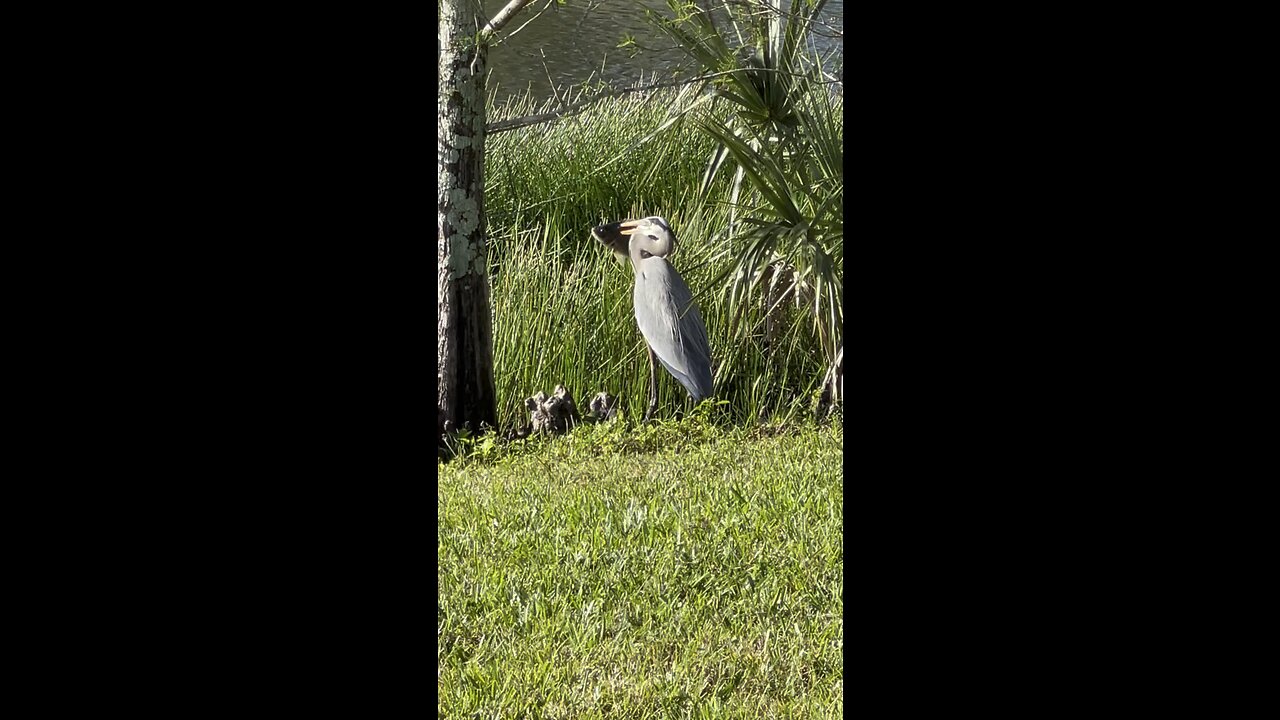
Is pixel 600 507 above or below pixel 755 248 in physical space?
below

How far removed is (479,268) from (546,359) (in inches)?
21.4

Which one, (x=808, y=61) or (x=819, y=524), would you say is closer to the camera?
(x=819, y=524)

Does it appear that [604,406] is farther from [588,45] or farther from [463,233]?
[588,45]

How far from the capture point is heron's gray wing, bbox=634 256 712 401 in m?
4.60

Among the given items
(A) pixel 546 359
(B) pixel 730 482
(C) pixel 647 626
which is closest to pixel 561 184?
(A) pixel 546 359

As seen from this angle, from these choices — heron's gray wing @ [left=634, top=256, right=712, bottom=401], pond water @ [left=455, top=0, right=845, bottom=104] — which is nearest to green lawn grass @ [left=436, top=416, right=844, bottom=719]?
heron's gray wing @ [left=634, top=256, right=712, bottom=401]

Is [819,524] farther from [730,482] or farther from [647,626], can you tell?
[647,626]

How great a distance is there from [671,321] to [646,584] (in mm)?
1598

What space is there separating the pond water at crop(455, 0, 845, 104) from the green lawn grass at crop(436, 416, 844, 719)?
1620 millimetres

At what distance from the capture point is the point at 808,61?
4969mm

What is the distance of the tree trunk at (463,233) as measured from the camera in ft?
15.9

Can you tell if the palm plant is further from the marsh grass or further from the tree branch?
the tree branch
